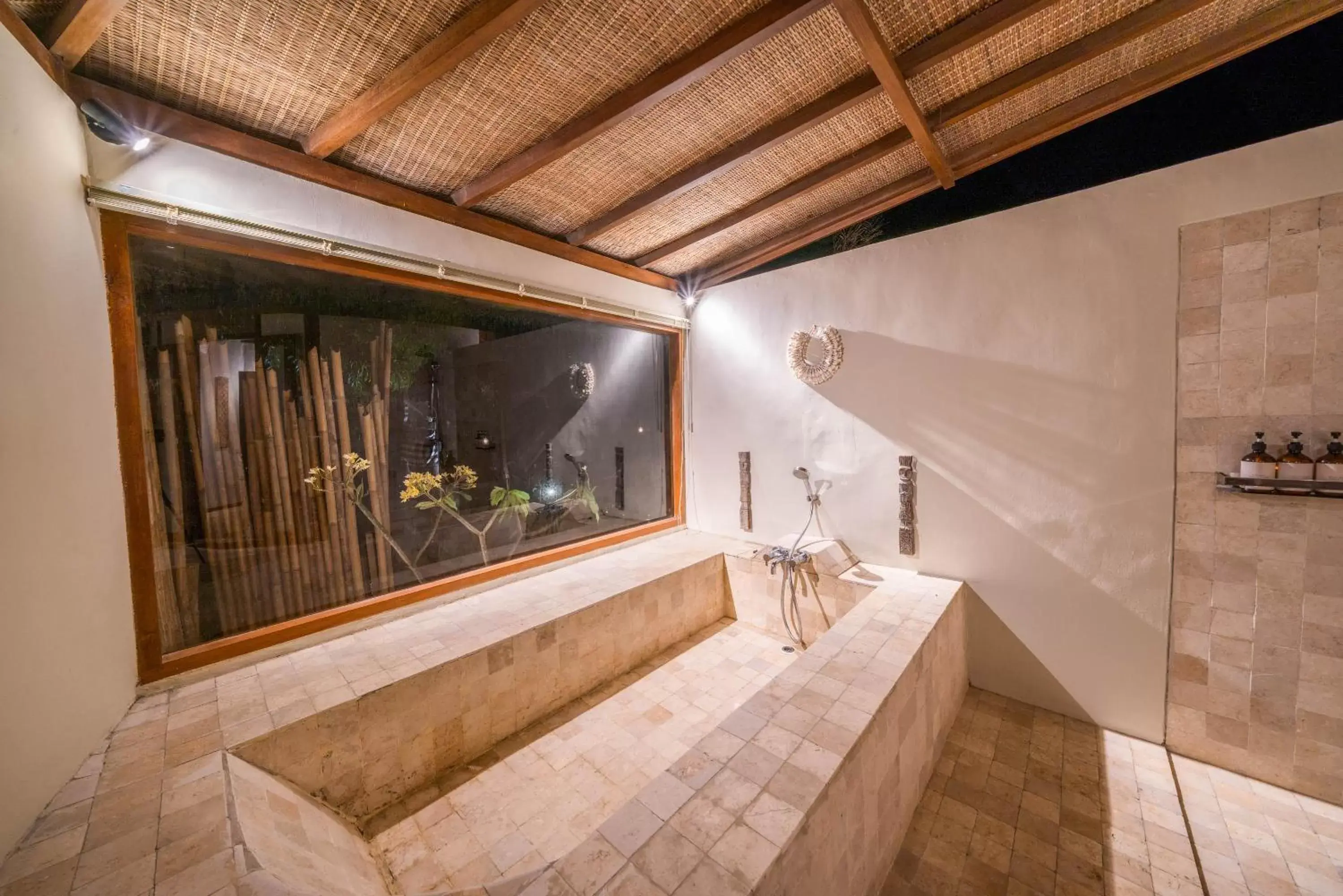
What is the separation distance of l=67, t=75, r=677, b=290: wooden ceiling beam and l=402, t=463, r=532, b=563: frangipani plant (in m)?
1.37

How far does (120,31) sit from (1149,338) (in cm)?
397

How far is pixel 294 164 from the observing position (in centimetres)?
186

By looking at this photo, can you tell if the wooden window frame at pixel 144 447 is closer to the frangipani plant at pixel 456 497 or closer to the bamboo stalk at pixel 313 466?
the bamboo stalk at pixel 313 466

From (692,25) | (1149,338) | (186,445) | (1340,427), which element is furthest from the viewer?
(1149,338)

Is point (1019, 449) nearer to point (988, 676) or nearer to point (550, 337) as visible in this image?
point (988, 676)

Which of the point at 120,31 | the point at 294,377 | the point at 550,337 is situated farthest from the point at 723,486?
the point at 120,31

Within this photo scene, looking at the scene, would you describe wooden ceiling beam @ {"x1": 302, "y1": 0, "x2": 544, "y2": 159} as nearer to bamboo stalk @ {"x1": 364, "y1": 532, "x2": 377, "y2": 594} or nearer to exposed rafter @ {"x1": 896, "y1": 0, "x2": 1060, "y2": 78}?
exposed rafter @ {"x1": 896, "y1": 0, "x2": 1060, "y2": 78}

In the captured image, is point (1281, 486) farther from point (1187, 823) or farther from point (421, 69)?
point (421, 69)

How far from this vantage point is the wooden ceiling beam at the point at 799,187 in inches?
87.3

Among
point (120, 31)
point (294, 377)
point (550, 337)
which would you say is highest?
point (120, 31)

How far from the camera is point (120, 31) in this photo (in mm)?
1326

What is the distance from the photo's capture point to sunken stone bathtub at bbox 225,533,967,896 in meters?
1.12

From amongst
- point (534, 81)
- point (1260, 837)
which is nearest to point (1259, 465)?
point (1260, 837)

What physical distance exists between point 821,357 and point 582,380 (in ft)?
5.69
